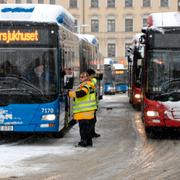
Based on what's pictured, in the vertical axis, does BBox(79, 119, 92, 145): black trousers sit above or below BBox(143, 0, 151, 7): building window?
below

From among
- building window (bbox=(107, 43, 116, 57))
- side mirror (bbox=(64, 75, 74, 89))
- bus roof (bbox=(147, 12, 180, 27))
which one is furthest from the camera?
building window (bbox=(107, 43, 116, 57))

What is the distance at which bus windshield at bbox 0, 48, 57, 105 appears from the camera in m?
14.3

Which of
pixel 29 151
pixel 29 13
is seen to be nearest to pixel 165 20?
pixel 29 13

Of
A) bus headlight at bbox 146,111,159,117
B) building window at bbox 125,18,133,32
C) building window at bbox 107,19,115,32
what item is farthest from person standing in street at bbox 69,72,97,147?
building window at bbox 107,19,115,32

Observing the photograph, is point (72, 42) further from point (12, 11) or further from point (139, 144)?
point (139, 144)

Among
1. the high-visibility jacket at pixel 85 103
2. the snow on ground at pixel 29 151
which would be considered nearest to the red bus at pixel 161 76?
the high-visibility jacket at pixel 85 103

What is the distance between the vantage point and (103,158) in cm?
1251

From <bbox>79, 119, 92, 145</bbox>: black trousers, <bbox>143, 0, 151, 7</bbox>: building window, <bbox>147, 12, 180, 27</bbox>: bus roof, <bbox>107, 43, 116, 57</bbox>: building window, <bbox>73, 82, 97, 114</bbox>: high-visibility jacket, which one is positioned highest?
<bbox>143, 0, 151, 7</bbox>: building window

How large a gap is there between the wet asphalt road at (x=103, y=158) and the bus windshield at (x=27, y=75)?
1.15 metres

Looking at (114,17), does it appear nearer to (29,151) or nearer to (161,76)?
(161,76)

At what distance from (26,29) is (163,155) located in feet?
14.2

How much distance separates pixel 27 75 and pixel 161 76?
3.30 metres

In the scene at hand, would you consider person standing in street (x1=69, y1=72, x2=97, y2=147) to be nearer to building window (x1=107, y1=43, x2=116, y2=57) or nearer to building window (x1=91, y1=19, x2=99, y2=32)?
building window (x1=107, y1=43, x2=116, y2=57)

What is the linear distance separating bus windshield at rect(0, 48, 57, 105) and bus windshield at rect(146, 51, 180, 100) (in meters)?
2.46
